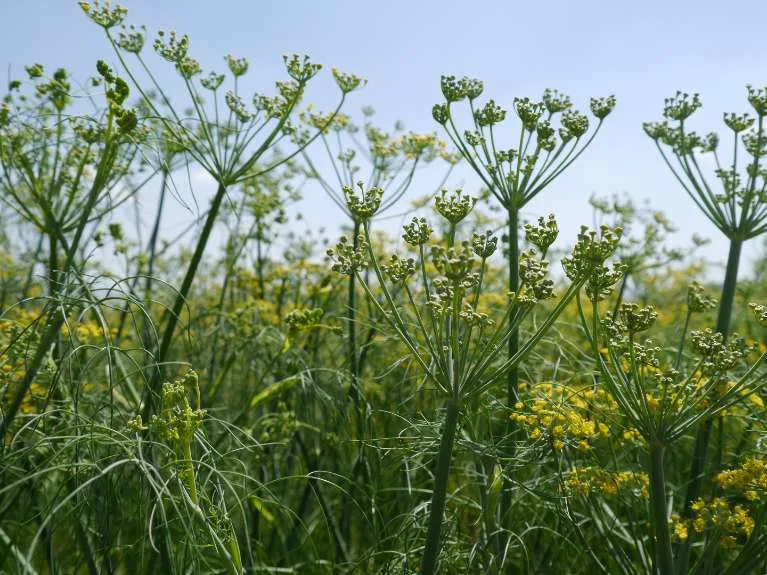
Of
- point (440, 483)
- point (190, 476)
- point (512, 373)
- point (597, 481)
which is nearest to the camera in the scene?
point (190, 476)

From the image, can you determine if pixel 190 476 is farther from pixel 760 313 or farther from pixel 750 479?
pixel 760 313

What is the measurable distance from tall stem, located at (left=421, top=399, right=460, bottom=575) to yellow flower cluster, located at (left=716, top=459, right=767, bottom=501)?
1295mm

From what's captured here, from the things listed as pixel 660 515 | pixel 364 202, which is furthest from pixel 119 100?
pixel 660 515

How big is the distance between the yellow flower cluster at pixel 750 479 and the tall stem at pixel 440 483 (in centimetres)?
129

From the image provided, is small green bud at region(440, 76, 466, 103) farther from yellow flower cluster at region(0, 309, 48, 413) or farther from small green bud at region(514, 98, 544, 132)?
yellow flower cluster at region(0, 309, 48, 413)

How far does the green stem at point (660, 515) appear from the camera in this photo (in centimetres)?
305

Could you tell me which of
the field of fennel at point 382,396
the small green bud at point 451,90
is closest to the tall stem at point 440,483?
the field of fennel at point 382,396

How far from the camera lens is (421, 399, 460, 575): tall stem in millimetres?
2898

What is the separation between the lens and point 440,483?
115 inches

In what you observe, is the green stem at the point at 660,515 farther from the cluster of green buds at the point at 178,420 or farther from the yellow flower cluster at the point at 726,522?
the cluster of green buds at the point at 178,420

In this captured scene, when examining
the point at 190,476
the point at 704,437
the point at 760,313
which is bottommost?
the point at 190,476

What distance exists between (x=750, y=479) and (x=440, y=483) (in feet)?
4.66

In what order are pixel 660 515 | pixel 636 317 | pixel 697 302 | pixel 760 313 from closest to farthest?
1. pixel 660 515
2. pixel 636 317
3. pixel 760 313
4. pixel 697 302

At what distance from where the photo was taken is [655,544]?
3350mm
